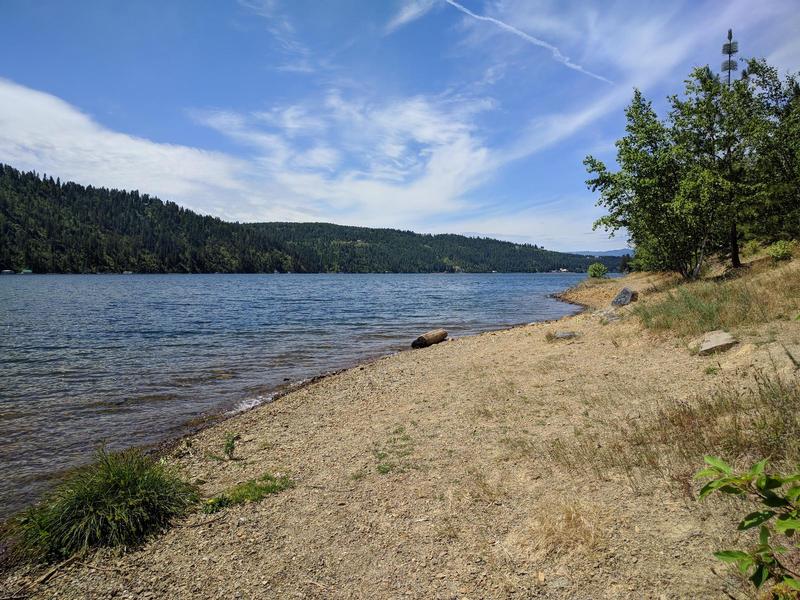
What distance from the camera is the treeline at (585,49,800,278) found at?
23578mm

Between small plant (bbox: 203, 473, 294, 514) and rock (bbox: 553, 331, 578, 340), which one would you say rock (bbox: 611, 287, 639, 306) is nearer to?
rock (bbox: 553, 331, 578, 340)

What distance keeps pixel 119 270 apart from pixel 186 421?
207414mm

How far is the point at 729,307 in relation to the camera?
1381 cm

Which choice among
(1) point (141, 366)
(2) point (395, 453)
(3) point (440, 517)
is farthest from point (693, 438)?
(1) point (141, 366)

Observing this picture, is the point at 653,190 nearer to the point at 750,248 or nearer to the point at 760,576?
the point at 750,248

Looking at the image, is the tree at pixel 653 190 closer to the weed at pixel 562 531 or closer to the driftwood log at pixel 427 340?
the driftwood log at pixel 427 340

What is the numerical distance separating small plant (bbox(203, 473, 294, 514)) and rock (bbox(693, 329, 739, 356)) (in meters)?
10.9

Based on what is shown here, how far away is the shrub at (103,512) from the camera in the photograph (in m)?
6.12

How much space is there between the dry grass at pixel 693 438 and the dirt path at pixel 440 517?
1.22ft

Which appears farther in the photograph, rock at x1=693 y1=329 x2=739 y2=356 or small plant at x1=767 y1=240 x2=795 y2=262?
small plant at x1=767 y1=240 x2=795 y2=262

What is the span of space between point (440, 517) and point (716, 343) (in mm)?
9691

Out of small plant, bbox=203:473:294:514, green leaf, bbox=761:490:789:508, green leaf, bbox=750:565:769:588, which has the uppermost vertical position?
green leaf, bbox=761:490:789:508

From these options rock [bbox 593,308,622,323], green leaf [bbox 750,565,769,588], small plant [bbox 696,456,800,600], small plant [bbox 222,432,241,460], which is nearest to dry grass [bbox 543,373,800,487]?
small plant [bbox 696,456,800,600]

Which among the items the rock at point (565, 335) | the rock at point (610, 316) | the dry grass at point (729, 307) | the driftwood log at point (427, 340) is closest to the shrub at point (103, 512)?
the dry grass at point (729, 307)
